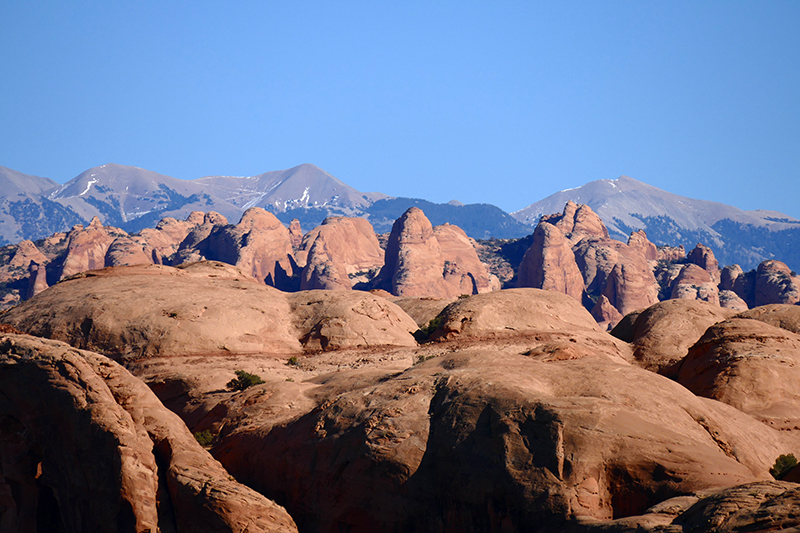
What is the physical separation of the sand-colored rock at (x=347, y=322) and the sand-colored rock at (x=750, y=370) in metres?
14.9

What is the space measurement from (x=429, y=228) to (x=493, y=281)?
23495 millimetres

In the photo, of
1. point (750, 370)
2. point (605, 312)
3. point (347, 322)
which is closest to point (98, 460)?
point (347, 322)

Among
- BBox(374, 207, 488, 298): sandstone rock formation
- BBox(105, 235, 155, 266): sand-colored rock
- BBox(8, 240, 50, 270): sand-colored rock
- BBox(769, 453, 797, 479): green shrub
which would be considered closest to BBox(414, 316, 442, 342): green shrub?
BBox(769, 453, 797, 479): green shrub

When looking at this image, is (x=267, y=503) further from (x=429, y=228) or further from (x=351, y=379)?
(x=429, y=228)

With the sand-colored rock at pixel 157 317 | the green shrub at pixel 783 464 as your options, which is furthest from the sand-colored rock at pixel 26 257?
the green shrub at pixel 783 464

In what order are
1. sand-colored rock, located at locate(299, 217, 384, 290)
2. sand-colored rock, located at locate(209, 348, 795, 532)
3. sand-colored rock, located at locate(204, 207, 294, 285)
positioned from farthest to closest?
sand-colored rock, located at locate(204, 207, 294, 285)
sand-colored rock, located at locate(299, 217, 384, 290)
sand-colored rock, located at locate(209, 348, 795, 532)

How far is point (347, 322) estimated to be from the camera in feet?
120

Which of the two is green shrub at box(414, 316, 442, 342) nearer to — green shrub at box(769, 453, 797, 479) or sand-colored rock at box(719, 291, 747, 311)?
green shrub at box(769, 453, 797, 479)

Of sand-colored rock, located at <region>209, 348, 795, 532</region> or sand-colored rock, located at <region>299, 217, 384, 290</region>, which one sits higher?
sand-colored rock, located at <region>299, 217, 384, 290</region>

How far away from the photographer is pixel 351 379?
24781mm

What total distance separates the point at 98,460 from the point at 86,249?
165 m

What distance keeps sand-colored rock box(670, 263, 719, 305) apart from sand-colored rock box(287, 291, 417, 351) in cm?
12333

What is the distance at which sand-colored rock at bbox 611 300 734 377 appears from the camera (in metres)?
36.2

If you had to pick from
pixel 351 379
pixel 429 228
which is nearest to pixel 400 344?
pixel 351 379
